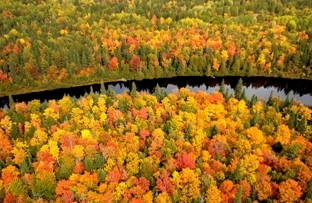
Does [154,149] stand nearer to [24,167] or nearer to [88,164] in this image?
[88,164]

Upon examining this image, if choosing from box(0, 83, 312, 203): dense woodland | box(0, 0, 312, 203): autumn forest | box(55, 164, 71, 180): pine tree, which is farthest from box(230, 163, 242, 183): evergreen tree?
box(55, 164, 71, 180): pine tree

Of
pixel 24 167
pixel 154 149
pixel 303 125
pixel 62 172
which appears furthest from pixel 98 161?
pixel 303 125

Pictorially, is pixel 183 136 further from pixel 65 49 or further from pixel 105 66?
pixel 65 49

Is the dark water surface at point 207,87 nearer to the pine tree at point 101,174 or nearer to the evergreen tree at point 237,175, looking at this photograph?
the evergreen tree at point 237,175

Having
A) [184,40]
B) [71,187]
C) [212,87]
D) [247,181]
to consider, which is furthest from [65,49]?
[247,181]

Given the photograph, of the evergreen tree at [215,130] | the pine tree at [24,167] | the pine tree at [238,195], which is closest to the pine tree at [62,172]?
the pine tree at [24,167]
